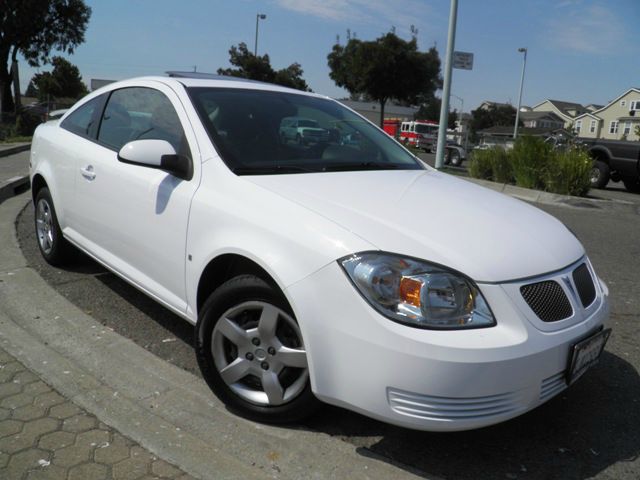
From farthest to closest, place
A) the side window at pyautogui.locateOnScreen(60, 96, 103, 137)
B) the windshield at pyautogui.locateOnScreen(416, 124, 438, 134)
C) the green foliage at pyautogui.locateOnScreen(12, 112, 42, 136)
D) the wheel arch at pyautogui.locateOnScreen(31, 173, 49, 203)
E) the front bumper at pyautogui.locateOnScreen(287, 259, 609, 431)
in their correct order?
the windshield at pyautogui.locateOnScreen(416, 124, 438, 134)
the green foliage at pyautogui.locateOnScreen(12, 112, 42, 136)
the wheel arch at pyautogui.locateOnScreen(31, 173, 49, 203)
the side window at pyautogui.locateOnScreen(60, 96, 103, 137)
the front bumper at pyautogui.locateOnScreen(287, 259, 609, 431)

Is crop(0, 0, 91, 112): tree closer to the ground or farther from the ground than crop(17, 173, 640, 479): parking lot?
farther from the ground

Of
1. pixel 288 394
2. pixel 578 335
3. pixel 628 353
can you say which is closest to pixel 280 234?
pixel 288 394

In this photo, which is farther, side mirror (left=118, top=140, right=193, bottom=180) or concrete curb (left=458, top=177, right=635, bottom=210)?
concrete curb (left=458, top=177, right=635, bottom=210)

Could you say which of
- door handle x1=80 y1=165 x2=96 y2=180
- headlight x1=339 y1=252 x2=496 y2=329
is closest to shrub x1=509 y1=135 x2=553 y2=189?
door handle x1=80 y1=165 x2=96 y2=180

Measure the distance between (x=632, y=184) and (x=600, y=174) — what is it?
0.83 meters

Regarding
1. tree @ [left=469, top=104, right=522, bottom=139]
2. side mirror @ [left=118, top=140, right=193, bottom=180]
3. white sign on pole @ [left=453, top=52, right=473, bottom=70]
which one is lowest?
tree @ [left=469, top=104, right=522, bottom=139]

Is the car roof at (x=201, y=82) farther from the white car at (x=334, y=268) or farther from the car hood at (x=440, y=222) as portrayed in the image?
the car hood at (x=440, y=222)

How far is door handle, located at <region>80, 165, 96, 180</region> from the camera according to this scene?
3.71m

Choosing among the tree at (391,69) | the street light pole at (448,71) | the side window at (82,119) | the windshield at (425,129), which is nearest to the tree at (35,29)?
the tree at (391,69)

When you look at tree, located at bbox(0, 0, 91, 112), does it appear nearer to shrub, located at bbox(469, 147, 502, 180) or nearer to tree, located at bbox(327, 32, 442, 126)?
tree, located at bbox(327, 32, 442, 126)

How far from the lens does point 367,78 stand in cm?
3438

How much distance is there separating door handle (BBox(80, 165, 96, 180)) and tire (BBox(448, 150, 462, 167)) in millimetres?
16792

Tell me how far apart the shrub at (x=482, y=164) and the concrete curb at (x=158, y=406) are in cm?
992

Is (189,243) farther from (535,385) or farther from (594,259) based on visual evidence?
(594,259)
